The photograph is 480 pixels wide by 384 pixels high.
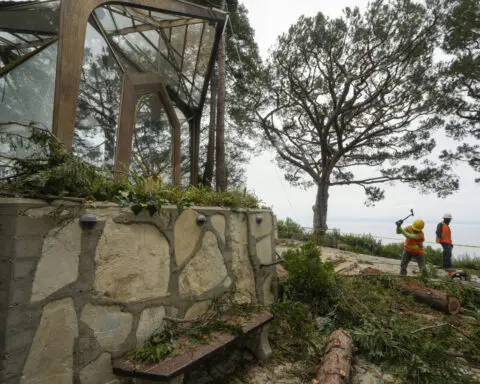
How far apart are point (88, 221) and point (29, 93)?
108 inches

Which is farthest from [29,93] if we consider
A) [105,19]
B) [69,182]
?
[69,182]

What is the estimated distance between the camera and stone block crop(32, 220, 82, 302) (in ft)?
4.75

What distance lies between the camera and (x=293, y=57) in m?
14.3

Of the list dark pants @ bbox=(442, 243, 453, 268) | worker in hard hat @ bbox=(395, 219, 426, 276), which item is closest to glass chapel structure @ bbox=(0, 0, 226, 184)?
worker in hard hat @ bbox=(395, 219, 426, 276)

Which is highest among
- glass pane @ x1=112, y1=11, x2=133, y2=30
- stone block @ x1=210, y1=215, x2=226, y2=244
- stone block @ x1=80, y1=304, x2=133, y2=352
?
glass pane @ x1=112, y1=11, x2=133, y2=30

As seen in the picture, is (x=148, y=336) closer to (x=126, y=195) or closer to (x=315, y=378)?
(x=126, y=195)

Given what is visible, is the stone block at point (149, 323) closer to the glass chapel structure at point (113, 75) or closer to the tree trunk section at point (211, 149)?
the glass chapel structure at point (113, 75)

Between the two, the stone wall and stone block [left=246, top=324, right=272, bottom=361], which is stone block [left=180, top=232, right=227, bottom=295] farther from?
stone block [left=246, top=324, right=272, bottom=361]

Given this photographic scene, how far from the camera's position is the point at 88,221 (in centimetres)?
162

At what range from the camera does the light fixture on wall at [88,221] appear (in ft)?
5.28

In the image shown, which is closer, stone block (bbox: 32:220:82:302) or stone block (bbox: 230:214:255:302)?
stone block (bbox: 32:220:82:302)

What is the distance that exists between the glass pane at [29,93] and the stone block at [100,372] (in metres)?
2.69

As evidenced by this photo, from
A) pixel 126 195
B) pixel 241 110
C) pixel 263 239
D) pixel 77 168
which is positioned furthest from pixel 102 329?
pixel 241 110

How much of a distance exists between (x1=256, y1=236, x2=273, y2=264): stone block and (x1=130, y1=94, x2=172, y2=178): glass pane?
225 centimetres
